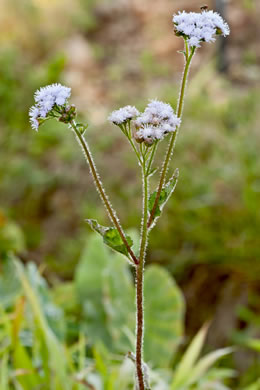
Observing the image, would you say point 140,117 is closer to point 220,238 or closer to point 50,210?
point 220,238

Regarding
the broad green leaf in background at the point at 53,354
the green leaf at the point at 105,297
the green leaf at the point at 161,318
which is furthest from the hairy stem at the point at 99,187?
the green leaf at the point at 161,318

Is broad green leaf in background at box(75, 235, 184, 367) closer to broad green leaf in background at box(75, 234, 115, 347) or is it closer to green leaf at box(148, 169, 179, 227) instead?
broad green leaf in background at box(75, 234, 115, 347)

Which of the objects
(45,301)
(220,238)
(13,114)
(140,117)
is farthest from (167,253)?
(140,117)

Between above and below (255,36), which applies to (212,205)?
below

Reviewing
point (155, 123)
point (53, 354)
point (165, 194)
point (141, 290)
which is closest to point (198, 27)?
point (155, 123)

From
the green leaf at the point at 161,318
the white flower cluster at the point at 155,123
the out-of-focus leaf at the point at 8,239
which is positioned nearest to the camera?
the white flower cluster at the point at 155,123

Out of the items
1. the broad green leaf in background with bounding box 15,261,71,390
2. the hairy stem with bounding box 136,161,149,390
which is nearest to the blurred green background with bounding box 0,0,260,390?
the broad green leaf in background with bounding box 15,261,71,390

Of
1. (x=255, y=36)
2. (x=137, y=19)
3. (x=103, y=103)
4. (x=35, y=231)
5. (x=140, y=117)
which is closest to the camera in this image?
(x=140, y=117)

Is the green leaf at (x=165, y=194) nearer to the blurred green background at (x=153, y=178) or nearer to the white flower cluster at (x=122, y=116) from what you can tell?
the white flower cluster at (x=122, y=116)
